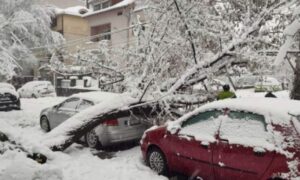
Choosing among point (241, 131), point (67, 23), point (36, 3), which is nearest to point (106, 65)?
point (241, 131)

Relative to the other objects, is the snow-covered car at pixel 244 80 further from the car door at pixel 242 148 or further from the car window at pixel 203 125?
the car door at pixel 242 148

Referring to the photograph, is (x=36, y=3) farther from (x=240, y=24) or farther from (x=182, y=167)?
(x=182, y=167)

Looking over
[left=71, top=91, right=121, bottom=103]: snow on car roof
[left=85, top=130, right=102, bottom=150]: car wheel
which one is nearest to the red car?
[left=85, top=130, right=102, bottom=150]: car wheel

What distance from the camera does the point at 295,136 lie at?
5914 mm

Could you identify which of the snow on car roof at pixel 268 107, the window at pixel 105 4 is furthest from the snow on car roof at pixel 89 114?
the window at pixel 105 4

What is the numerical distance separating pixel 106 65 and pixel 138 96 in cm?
271

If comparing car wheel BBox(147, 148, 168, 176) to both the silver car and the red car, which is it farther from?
the silver car

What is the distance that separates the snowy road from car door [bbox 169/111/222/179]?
61 centimetres

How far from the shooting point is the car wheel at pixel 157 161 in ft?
26.3

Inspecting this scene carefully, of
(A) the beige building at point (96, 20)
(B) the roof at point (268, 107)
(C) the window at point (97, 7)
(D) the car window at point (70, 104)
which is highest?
(C) the window at point (97, 7)

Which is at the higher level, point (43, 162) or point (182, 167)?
point (43, 162)

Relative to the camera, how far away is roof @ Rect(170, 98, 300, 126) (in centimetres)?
621

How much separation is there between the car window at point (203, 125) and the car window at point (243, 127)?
0.18 metres

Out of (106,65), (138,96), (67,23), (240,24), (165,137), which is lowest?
(165,137)
